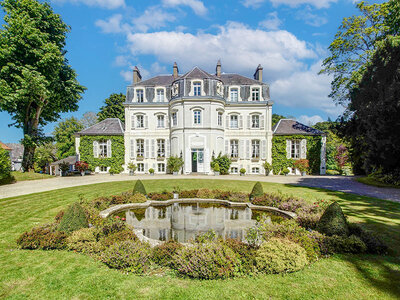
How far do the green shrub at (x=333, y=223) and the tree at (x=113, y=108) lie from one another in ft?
119

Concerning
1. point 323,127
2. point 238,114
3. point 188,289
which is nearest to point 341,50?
point 238,114

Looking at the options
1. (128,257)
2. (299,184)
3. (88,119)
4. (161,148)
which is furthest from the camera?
→ (88,119)

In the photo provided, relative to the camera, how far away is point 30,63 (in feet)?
58.7

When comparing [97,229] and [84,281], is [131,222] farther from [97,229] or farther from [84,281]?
[84,281]

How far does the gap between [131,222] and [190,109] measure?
16.5 m

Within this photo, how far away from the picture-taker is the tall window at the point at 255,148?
2378 centimetres

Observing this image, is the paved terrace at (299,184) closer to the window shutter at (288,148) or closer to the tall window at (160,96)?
the window shutter at (288,148)

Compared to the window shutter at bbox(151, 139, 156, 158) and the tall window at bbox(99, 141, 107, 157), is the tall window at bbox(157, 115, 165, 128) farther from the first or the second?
the tall window at bbox(99, 141, 107, 157)

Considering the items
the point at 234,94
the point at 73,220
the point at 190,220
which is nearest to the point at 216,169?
the point at 234,94

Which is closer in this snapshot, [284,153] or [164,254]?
[164,254]

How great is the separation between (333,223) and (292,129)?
2048cm

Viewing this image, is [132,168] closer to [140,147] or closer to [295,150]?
[140,147]

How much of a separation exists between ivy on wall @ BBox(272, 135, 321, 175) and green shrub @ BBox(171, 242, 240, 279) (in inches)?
816

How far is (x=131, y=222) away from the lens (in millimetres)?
7121
